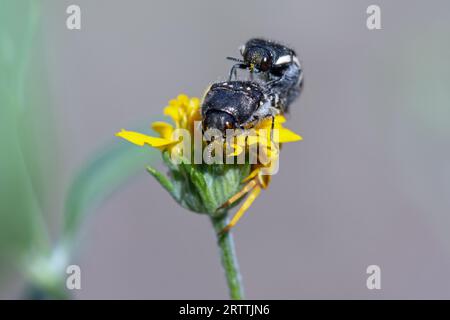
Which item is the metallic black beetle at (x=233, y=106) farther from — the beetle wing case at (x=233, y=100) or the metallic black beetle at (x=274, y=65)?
the metallic black beetle at (x=274, y=65)

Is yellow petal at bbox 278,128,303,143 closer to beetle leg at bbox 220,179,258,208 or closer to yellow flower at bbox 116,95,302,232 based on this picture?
yellow flower at bbox 116,95,302,232

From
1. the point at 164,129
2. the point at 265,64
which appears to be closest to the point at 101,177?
the point at 164,129

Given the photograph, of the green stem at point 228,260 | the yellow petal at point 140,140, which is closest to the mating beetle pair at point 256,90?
the yellow petal at point 140,140

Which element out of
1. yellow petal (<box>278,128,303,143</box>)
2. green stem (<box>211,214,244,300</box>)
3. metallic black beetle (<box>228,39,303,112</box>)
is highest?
metallic black beetle (<box>228,39,303,112</box>)

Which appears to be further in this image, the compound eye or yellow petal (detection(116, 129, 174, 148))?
Answer: the compound eye

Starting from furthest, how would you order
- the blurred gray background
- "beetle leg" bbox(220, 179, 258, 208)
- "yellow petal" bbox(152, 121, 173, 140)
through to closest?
the blurred gray background → "yellow petal" bbox(152, 121, 173, 140) → "beetle leg" bbox(220, 179, 258, 208)

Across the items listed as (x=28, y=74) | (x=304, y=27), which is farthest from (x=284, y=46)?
(x=304, y=27)

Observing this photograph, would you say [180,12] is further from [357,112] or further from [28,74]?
[28,74]

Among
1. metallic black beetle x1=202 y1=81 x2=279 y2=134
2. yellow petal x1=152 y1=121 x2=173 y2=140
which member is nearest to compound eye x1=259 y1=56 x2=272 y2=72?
metallic black beetle x1=202 y1=81 x2=279 y2=134
